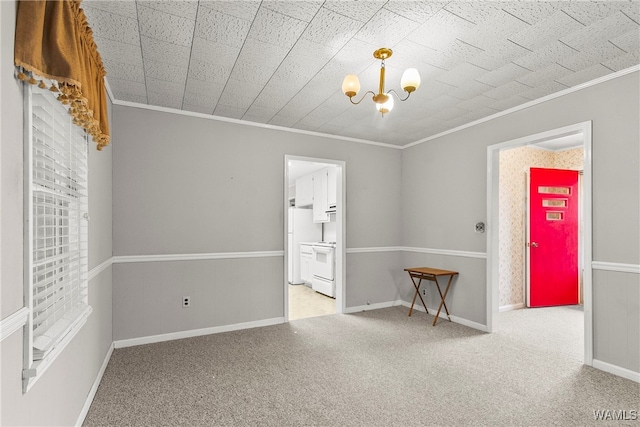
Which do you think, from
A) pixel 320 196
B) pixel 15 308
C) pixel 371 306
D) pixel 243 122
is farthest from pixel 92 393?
pixel 320 196

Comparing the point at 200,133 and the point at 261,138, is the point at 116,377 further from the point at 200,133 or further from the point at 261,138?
the point at 261,138

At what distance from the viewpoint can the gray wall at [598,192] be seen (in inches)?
103

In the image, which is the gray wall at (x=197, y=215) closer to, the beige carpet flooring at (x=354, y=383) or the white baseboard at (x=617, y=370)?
the beige carpet flooring at (x=354, y=383)

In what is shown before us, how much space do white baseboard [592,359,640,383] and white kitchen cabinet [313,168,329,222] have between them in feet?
12.9

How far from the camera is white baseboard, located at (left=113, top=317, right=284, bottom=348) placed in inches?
130

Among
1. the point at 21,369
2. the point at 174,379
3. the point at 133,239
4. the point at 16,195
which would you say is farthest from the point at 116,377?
the point at 16,195

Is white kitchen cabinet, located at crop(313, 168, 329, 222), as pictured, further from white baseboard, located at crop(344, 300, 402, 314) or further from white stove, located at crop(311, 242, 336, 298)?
white baseboard, located at crop(344, 300, 402, 314)

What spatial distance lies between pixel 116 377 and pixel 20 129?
85.6 inches

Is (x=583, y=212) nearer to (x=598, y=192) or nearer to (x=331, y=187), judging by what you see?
(x=598, y=192)

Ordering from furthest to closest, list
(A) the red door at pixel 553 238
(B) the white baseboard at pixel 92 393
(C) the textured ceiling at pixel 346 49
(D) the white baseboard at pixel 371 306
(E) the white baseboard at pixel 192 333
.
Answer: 1. (A) the red door at pixel 553 238
2. (D) the white baseboard at pixel 371 306
3. (E) the white baseboard at pixel 192 333
4. (B) the white baseboard at pixel 92 393
5. (C) the textured ceiling at pixel 346 49

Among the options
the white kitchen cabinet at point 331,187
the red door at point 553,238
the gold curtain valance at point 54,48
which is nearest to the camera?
the gold curtain valance at point 54,48

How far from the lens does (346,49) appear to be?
7.57 feet

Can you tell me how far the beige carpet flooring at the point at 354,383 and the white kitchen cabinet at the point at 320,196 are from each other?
8.69 feet

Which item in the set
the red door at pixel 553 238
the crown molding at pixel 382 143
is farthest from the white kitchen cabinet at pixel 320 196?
the red door at pixel 553 238
